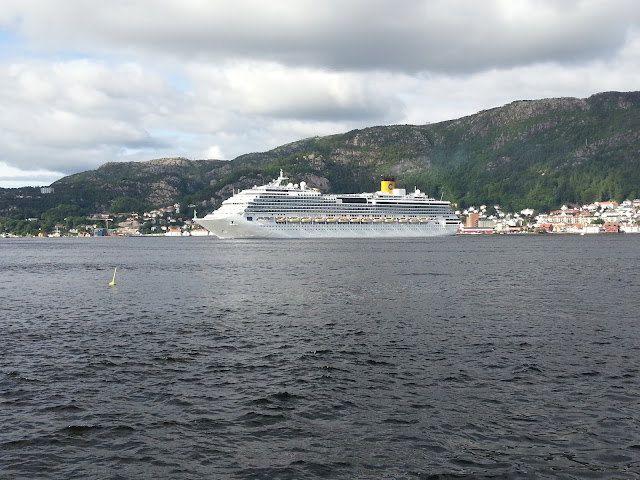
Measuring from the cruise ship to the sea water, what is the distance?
11655cm

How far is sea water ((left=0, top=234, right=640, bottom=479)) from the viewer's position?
42.7 feet

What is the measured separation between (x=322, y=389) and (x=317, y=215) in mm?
151779

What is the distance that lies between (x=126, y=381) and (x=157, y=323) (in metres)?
12.1

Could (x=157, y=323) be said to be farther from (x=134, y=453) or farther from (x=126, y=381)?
(x=134, y=453)

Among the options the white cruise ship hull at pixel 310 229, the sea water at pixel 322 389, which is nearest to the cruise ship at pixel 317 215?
the white cruise ship hull at pixel 310 229

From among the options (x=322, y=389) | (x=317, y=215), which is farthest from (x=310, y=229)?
(x=322, y=389)

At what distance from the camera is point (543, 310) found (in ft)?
114

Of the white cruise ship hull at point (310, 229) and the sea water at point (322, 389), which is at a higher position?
the white cruise ship hull at point (310, 229)

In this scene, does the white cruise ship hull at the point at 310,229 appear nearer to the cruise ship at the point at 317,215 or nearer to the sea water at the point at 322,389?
the cruise ship at the point at 317,215

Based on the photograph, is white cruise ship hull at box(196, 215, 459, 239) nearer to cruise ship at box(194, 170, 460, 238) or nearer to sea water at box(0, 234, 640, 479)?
cruise ship at box(194, 170, 460, 238)

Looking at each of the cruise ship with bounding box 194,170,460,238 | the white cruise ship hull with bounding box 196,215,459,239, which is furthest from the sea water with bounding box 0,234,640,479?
the cruise ship with bounding box 194,170,460,238

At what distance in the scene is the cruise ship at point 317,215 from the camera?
15575cm

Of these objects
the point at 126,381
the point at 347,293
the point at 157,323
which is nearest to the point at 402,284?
the point at 347,293

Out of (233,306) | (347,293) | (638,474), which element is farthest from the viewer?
(347,293)
